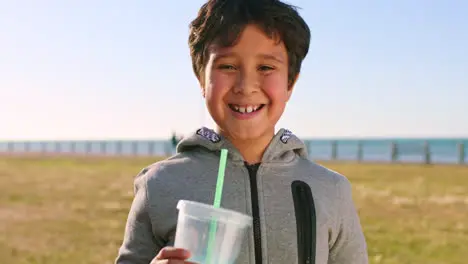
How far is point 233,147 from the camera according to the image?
8.73 ft

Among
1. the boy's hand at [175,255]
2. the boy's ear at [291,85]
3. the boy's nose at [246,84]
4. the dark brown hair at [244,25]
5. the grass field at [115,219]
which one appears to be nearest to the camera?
the boy's hand at [175,255]

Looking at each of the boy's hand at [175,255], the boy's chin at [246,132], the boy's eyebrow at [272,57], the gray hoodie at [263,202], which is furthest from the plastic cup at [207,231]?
the boy's eyebrow at [272,57]

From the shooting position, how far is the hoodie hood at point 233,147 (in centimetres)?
267

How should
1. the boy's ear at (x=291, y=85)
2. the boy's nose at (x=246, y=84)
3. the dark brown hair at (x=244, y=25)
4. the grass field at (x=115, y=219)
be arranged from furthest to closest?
the grass field at (x=115, y=219) → the boy's ear at (x=291, y=85) → the dark brown hair at (x=244, y=25) → the boy's nose at (x=246, y=84)

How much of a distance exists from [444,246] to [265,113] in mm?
6810

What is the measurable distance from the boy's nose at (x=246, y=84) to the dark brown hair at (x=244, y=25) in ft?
0.47

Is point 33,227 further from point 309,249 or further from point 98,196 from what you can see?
point 309,249

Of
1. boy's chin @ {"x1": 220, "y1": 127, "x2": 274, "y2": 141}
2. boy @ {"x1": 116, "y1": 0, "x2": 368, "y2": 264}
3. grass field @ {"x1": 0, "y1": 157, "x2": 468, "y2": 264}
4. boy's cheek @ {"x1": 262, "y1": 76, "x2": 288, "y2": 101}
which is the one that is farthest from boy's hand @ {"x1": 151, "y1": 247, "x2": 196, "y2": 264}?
grass field @ {"x1": 0, "y1": 157, "x2": 468, "y2": 264}

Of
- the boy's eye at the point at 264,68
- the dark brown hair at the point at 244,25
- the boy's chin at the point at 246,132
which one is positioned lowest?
the boy's chin at the point at 246,132

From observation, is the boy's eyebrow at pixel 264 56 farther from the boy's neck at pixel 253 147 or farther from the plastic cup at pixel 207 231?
the plastic cup at pixel 207 231

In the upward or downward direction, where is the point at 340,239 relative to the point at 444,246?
upward

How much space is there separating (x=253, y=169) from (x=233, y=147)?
0.36 feet

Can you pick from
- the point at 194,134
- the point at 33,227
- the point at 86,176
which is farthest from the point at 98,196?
the point at 194,134

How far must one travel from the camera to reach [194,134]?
8.99 ft
